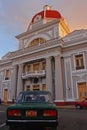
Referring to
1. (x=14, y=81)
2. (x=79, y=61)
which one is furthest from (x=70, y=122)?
(x=14, y=81)

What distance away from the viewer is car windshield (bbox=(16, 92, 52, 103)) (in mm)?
5792

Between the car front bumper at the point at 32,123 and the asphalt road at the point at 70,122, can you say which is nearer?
the car front bumper at the point at 32,123

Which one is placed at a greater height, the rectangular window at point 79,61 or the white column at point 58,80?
the rectangular window at point 79,61

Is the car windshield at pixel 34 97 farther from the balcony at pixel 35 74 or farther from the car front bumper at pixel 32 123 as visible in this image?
the balcony at pixel 35 74

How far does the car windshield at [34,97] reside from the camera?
579 centimetres

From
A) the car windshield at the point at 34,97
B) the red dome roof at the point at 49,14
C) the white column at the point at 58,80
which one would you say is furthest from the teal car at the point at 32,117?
the red dome roof at the point at 49,14

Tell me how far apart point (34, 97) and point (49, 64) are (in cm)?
1684

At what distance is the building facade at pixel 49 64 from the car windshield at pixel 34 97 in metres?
14.9

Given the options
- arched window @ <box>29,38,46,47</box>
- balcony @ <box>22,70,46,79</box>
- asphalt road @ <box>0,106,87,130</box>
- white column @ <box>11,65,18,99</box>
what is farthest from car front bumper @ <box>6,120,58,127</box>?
arched window @ <box>29,38,46,47</box>

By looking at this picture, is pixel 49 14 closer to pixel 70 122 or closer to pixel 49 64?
pixel 49 64

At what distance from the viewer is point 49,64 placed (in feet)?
74.3

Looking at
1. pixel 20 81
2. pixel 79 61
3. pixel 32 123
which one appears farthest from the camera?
pixel 20 81

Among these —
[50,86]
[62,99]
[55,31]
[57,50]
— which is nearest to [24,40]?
[55,31]

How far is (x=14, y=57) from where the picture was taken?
26938 mm
